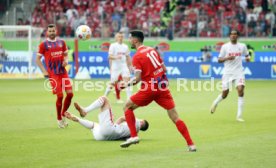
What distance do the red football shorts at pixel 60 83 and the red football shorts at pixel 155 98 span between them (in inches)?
193

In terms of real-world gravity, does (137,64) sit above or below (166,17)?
below

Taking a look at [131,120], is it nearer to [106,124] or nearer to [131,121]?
[131,121]

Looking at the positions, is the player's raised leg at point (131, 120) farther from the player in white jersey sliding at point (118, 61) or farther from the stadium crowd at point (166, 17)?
the stadium crowd at point (166, 17)

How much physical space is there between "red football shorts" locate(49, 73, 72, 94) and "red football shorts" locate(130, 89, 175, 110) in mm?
4892

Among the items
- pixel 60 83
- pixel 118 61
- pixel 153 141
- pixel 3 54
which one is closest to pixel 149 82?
pixel 153 141

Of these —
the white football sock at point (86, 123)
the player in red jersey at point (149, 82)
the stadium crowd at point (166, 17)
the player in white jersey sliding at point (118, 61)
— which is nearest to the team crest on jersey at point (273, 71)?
the stadium crowd at point (166, 17)

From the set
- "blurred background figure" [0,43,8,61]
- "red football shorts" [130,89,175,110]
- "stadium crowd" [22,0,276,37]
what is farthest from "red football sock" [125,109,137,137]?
"blurred background figure" [0,43,8,61]

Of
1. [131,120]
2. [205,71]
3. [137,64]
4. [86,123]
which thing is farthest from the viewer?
[205,71]

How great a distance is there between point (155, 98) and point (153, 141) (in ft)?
5.87

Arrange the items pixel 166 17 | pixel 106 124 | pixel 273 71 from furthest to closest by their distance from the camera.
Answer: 1. pixel 166 17
2. pixel 273 71
3. pixel 106 124

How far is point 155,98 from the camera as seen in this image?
13250 millimetres

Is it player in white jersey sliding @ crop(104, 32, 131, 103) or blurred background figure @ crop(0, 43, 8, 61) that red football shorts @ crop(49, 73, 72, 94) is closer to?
player in white jersey sliding @ crop(104, 32, 131, 103)

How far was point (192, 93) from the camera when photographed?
99.2ft

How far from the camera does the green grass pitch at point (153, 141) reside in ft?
39.2
